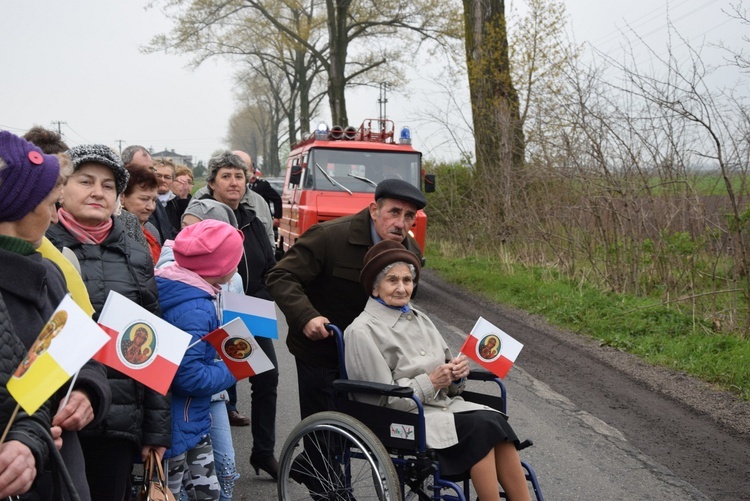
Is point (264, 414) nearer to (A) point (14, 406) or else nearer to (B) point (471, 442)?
(B) point (471, 442)

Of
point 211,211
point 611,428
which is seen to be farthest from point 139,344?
point 611,428

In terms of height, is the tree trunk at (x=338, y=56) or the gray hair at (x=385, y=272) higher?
the tree trunk at (x=338, y=56)

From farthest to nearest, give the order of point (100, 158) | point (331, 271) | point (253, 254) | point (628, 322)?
point (628, 322) → point (253, 254) → point (331, 271) → point (100, 158)

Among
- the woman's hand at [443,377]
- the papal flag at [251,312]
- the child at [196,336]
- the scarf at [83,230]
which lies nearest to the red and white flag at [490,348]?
the woman's hand at [443,377]

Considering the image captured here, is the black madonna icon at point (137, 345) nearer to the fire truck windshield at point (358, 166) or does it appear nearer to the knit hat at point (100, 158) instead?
the knit hat at point (100, 158)

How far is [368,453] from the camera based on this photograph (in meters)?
3.42

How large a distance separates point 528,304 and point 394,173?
11.7 feet

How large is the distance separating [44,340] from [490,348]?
2471 mm

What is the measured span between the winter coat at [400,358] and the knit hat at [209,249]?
26.7 inches

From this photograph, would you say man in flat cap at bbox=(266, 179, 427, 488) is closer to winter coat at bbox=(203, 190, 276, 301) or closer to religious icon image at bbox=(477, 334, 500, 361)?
religious icon image at bbox=(477, 334, 500, 361)

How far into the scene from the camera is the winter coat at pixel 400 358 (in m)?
3.65

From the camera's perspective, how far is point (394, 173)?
13344 millimetres

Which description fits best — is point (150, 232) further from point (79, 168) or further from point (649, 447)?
point (649, 447)

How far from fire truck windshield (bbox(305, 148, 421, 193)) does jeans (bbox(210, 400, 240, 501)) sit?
9.50 m
